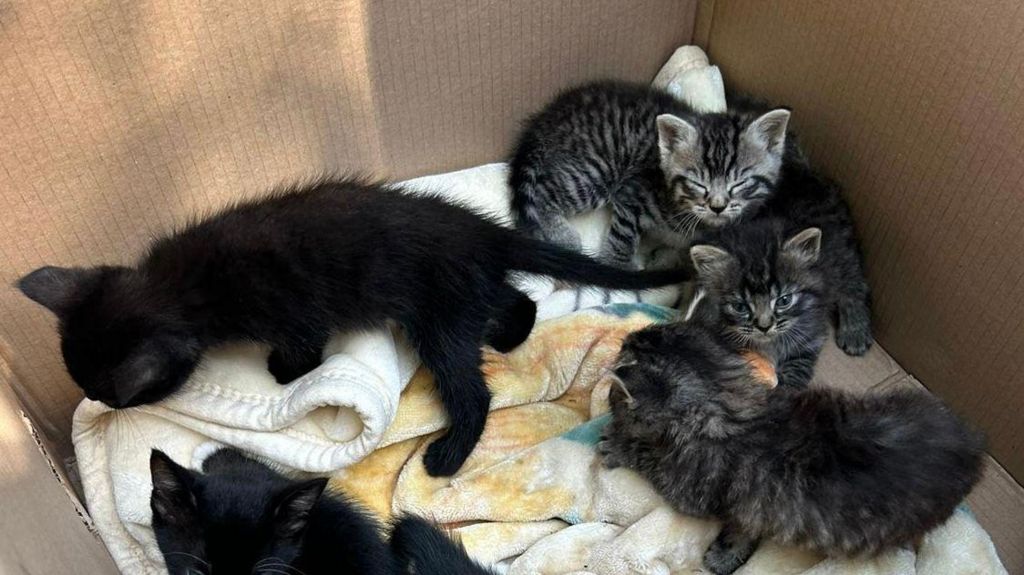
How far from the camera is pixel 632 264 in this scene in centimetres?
225

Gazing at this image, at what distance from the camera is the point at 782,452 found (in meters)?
1.50

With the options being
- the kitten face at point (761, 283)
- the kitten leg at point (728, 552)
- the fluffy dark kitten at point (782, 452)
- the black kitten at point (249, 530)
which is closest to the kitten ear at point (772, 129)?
the kitten face at point (761, 283)

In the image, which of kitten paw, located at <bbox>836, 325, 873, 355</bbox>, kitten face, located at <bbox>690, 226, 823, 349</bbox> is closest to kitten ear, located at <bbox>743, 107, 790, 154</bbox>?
kitten face, located at <bbox>690, 226, 823, 349</bbox>

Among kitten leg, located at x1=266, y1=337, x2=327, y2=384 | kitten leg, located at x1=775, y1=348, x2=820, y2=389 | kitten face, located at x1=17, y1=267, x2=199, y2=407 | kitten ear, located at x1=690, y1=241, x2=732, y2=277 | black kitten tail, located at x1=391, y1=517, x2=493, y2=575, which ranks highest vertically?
kitten face, located at x1=17, y1=267, x2=199, y2=407

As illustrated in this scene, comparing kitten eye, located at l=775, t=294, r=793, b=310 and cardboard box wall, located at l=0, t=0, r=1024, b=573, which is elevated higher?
cardboard box wall, located at l=0, t=0, r=1024, b=573

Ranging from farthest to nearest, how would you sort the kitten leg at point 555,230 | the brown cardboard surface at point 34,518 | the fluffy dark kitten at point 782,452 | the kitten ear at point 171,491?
the kitten leg at point 555,230
the fluffy dark kitten at point 782,452
the kitten ear at point 171,491
the brown cardboard surface at point 34,518

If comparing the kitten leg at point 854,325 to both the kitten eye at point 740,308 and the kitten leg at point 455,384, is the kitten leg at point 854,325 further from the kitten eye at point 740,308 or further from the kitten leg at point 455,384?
the kitten leg at point 455,384

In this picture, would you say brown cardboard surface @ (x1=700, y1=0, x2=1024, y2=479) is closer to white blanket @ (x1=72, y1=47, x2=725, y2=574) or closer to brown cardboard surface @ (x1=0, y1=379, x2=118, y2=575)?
white blanket @ (x1=72, y1=47, x2=725, y2=574)

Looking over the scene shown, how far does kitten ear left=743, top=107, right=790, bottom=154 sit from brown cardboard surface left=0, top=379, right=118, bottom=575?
65.9 inches

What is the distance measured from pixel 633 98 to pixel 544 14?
0.32 metres

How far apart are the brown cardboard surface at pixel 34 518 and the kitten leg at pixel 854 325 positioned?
68.4 inches

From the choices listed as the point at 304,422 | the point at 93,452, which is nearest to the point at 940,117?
the point at 304,422

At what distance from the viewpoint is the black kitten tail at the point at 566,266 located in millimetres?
1809

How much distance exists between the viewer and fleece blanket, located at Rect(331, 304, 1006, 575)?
162cm
